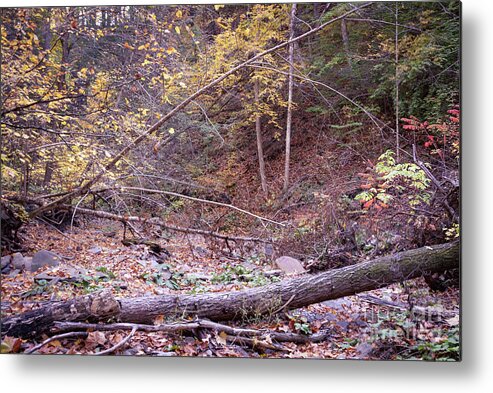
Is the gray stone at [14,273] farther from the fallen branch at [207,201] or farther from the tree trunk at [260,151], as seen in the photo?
the tree trunk at [260,151]

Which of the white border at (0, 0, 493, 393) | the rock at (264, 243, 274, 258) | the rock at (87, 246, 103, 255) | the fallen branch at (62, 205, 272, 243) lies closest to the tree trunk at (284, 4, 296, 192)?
the rock at (264, 243, 274, 258)

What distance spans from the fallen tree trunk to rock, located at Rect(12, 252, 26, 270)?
33 cm

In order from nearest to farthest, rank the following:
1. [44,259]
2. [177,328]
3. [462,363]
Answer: [462,363] → [177,328] → [44,259]

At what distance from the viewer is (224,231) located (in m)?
3.22

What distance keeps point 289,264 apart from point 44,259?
1.65 m

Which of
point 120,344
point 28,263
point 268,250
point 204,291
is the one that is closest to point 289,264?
point 268,250

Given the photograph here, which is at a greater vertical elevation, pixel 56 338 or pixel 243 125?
pixel 243 125

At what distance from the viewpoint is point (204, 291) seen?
3201 mm

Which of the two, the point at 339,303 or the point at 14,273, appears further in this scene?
the point at 14,273

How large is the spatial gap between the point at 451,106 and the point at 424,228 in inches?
30.8

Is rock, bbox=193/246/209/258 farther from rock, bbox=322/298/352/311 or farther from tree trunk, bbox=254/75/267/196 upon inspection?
rock, bbox=322/298/352/311

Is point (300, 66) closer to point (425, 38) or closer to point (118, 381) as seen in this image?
point (425, 38)

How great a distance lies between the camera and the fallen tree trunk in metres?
3.08

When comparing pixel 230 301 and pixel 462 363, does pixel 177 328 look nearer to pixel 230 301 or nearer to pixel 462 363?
pixel 230 301
